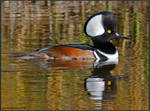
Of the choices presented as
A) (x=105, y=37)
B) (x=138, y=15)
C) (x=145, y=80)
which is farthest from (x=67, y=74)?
(x=138, y=15)

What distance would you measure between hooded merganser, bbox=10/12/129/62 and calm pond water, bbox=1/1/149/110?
233 millimetres

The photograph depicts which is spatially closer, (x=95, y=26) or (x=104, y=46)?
(x=95, y=26)

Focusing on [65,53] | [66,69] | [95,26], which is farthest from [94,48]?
[66,69]

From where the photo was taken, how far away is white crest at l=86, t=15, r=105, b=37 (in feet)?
36.9

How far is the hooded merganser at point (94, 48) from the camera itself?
36.5 feet

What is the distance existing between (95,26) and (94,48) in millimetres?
417

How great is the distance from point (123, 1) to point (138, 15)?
3.06m

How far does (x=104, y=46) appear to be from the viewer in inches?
455

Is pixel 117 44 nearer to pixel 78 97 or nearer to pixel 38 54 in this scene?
pixel 38 54

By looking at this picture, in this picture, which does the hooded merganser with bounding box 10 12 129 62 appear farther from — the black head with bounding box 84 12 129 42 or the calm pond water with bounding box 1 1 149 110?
the calm pond water with bounding box 1 1 149 110

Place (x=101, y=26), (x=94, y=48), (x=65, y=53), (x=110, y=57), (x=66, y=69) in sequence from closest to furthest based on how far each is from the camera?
(x=66, y=69) < (x=65, y=53) < (x=110, y=57) < (x=94, y=48) < (x=101, y=26)

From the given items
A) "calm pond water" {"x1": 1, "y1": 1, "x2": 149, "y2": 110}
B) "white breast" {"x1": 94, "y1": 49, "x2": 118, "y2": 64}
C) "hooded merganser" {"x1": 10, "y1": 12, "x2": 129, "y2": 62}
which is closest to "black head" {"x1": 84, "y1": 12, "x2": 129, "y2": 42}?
"hooded merganser" {"x1": 10, "y1": 12, "x2": 129, "y2": 62}

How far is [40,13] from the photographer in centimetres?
1634

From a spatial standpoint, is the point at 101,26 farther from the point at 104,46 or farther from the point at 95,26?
the point at 104,46
